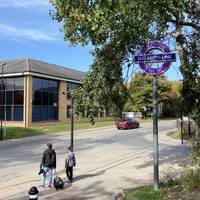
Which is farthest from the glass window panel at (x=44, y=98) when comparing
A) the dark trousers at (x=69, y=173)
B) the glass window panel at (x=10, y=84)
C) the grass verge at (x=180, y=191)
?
the grass verge at (x=180, y=191)

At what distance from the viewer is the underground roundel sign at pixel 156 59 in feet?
34.6

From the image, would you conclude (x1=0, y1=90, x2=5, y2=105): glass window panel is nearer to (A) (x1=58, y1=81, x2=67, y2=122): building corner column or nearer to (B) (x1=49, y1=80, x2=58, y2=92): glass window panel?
(B) (x1=49, y1=80, x2=58, y2=92): glass window panel

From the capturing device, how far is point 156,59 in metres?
10.6

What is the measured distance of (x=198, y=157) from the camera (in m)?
9.84

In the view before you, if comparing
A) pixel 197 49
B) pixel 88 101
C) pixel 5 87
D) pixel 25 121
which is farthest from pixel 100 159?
pixel 5 87

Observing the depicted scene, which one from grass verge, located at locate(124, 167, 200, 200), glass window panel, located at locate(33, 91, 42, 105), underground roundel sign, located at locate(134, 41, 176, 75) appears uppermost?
glass window panel, located at locate(33, 91, 42, 105)

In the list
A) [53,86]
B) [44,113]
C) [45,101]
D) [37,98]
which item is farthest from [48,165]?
[53,86]

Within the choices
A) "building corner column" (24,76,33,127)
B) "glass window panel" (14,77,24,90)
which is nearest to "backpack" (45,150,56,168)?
"building corner column" (24,76,33,127)

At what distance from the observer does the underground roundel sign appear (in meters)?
10.5

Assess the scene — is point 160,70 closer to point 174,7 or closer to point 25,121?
point 174,7

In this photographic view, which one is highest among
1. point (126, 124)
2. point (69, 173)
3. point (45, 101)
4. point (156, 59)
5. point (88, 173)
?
point (45, 101)

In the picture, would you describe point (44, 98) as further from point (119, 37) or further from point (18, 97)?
point (119, 37)

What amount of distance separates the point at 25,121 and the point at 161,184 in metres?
47.3

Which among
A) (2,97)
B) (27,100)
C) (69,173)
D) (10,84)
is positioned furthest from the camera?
(2,97)
